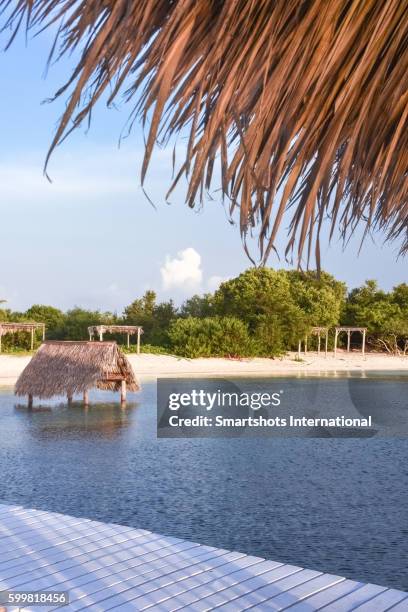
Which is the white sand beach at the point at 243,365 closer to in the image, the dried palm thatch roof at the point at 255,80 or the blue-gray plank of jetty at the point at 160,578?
the blue-gray plank of jetty at the point at 160,578

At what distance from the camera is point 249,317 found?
83.6ft

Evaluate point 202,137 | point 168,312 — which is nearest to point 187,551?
point 202,137

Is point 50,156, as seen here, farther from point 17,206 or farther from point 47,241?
point 47,241

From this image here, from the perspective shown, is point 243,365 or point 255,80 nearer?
point 255,80

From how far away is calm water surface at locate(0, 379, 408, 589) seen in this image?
17.6ft

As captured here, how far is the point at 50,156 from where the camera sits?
912mm

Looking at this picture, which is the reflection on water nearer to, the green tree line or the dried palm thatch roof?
the green tree line

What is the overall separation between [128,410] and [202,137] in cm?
1219

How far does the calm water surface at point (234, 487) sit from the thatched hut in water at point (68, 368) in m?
1.06

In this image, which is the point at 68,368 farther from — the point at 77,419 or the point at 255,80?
the point at 255,80

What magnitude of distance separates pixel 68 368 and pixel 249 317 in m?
13.8

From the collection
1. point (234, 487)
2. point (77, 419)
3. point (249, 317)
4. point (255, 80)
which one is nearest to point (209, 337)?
point (249, 317)

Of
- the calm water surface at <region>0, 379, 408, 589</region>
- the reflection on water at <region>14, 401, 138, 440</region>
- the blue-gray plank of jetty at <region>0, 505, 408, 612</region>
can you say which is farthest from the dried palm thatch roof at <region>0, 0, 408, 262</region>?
the reflection on water at <region>14, 401, 138, 440</region>

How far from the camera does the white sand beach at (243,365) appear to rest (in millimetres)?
19094
